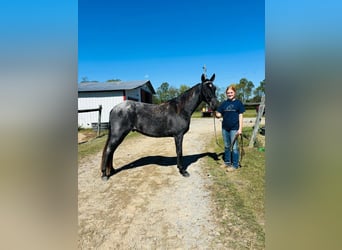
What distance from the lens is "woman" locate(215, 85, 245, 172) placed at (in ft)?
12.5

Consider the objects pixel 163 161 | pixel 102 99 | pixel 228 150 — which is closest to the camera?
pixel 228 150

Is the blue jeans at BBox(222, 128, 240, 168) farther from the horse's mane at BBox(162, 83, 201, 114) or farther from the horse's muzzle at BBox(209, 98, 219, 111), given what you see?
the horse's mane at BBox(162, 83, 201, 114)

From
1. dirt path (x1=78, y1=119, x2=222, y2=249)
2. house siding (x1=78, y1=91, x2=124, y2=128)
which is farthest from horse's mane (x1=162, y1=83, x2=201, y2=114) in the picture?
house siding (x1=78, y1=91, x2=124, y2=128)

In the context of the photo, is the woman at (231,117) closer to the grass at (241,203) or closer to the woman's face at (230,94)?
the woman's face at (230,94)

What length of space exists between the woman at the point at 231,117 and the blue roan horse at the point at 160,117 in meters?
0.41

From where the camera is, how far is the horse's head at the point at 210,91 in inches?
140

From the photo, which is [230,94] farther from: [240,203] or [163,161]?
[163,161]

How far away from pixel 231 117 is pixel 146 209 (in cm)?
236

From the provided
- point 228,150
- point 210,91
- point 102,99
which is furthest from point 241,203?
point 102,99

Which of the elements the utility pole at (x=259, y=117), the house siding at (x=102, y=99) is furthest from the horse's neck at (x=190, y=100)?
the house siding at (x=102, y=99)

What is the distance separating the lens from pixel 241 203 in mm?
2684

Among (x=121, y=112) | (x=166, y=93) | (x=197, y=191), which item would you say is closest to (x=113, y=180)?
(x=121, y=112)
